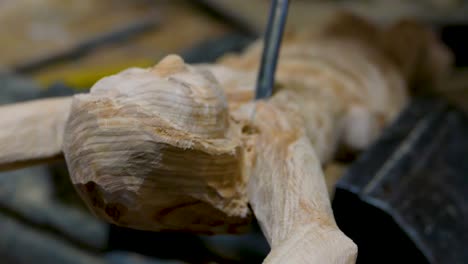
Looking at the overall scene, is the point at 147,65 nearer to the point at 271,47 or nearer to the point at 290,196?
the point at 271,47

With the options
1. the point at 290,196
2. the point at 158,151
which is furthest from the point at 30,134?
the point at 290,196

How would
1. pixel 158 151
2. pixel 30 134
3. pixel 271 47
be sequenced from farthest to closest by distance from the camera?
pixel 271 47 < pixel 30 134 < pixel 158 151

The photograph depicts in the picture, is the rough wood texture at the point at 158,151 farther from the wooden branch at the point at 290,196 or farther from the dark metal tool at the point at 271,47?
the dark metal tool at the point at 271,47

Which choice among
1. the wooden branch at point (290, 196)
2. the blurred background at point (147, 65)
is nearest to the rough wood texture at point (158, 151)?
the wooden branch at point (290, 196)

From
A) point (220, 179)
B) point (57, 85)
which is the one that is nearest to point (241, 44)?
point (57, 85)

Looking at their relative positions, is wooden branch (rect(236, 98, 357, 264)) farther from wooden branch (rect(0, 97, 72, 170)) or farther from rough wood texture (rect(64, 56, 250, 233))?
wooden branch (rect(0, 97, 72, 170))

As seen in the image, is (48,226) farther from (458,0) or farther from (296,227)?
(458,0)
